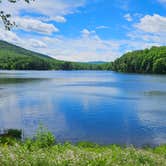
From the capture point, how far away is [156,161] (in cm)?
1011

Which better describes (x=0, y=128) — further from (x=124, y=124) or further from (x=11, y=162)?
(x=11, y=162)

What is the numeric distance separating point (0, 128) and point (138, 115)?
53.6ft

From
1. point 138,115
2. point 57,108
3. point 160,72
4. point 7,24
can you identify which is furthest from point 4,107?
point 160,72

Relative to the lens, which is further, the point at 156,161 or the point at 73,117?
the point at 73,117

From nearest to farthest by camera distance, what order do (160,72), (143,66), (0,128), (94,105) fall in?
(0,128)
(94,105)
(160,72)
(143,66)

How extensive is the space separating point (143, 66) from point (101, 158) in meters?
187

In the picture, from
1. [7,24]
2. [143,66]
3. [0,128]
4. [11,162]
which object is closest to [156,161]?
[11,162]

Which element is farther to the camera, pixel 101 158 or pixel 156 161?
pixel 156 161

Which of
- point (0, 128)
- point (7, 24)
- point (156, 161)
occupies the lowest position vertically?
point (0, 128)

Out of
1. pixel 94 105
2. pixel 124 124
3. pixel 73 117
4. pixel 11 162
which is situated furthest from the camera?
pixel 94 105

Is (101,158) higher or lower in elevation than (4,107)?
higher

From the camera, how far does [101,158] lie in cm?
918

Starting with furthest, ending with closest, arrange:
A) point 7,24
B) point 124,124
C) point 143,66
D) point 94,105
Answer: point 143,66, point 94,105, point 124,124, point 7,24

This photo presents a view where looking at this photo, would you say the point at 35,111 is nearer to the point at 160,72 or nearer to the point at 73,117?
the point at 73,117
